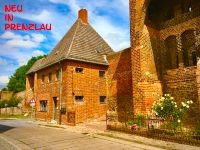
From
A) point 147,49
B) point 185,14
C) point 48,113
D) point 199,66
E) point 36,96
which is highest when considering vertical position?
point 185,14

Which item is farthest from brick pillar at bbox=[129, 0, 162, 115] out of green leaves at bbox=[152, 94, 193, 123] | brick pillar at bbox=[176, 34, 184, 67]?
green leaves at bbox=[152, 94, 193, 123]

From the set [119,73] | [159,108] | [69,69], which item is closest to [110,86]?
[119,73]

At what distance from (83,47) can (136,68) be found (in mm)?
8369

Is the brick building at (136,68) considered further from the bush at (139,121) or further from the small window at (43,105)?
the bush at (139,121)

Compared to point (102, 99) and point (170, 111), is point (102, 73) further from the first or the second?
point (170, 111)

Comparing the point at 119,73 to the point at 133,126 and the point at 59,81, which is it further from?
the point at 133,126

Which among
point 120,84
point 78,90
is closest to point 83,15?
point 78,90

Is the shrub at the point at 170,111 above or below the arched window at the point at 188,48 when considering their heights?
below

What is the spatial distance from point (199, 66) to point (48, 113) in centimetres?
1519

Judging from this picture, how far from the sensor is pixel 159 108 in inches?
413

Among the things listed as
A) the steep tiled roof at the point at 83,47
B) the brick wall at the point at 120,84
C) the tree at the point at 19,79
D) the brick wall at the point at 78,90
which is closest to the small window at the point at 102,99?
the brick wall at the point at 78,90

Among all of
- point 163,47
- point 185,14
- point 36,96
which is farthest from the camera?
point 36,96

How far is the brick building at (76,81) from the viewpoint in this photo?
18938mm

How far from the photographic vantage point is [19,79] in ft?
196
